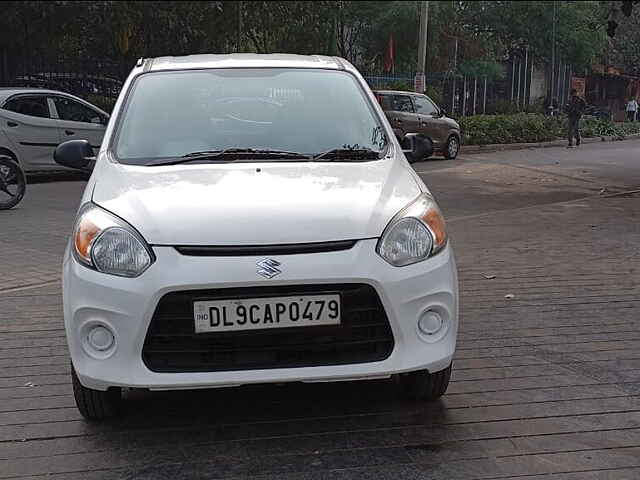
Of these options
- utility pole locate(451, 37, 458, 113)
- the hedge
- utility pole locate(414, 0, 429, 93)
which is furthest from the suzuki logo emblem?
utility pole locate(451, 37, 458, 113)

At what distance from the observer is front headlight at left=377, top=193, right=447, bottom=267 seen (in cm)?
354

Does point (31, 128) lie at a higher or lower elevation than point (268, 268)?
lower

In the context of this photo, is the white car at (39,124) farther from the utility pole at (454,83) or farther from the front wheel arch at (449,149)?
the utility pole at (454,83)

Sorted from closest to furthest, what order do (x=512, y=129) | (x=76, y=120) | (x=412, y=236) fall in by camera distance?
(x=412, y=236), (x=76, y=120), (x=512, y=129)

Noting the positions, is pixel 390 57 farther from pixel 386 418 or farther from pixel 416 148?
pixel 386 418

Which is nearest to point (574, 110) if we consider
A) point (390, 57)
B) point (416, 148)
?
point (390, 57)

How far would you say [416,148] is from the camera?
17.7 feet

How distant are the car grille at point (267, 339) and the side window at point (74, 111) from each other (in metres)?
11.6

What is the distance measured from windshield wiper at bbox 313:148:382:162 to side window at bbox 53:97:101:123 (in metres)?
10.8

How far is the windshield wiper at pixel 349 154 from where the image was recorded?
430cm

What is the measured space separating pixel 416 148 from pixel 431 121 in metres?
15.0

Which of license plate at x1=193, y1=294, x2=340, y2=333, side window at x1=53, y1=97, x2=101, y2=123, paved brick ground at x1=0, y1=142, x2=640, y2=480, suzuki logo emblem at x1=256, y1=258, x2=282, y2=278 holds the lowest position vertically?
paved brick ground at x1=0, y1=142, x2=640, y2=480

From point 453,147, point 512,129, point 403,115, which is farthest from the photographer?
point 512,129

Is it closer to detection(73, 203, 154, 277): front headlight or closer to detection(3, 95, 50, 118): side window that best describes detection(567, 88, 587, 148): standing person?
detection(3, 95, 50, 118): side window
